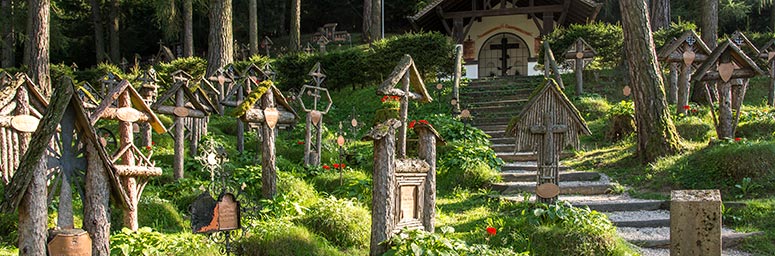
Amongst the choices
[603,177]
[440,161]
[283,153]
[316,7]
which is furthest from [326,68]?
[316,7]

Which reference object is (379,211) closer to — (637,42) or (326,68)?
(637,42)

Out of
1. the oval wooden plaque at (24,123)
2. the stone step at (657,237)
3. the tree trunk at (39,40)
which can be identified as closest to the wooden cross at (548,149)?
the stone step at (657,237)

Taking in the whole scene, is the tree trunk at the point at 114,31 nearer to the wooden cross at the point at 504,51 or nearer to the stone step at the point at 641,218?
the wooden cross at the point at 504,51

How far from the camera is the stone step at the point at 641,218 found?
8.91m

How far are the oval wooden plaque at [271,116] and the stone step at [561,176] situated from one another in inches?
152

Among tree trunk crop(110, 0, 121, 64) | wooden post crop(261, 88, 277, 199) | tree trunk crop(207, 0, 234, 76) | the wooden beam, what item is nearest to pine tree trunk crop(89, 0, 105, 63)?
tree trunk crop(110, 0, 121, 64)

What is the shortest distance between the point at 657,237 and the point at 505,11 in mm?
18794

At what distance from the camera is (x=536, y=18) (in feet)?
86.2

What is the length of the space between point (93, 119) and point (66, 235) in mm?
3450

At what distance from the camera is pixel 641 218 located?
9141 millimetres

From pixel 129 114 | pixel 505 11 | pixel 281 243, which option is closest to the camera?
pixel 281 243

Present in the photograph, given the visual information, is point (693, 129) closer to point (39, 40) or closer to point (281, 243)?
point (281, 243)

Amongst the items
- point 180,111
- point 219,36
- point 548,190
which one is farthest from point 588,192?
point 219,36

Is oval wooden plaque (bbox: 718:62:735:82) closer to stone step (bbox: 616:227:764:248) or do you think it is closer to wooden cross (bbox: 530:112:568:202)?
stone step (bbox: 616:227:764:248)
